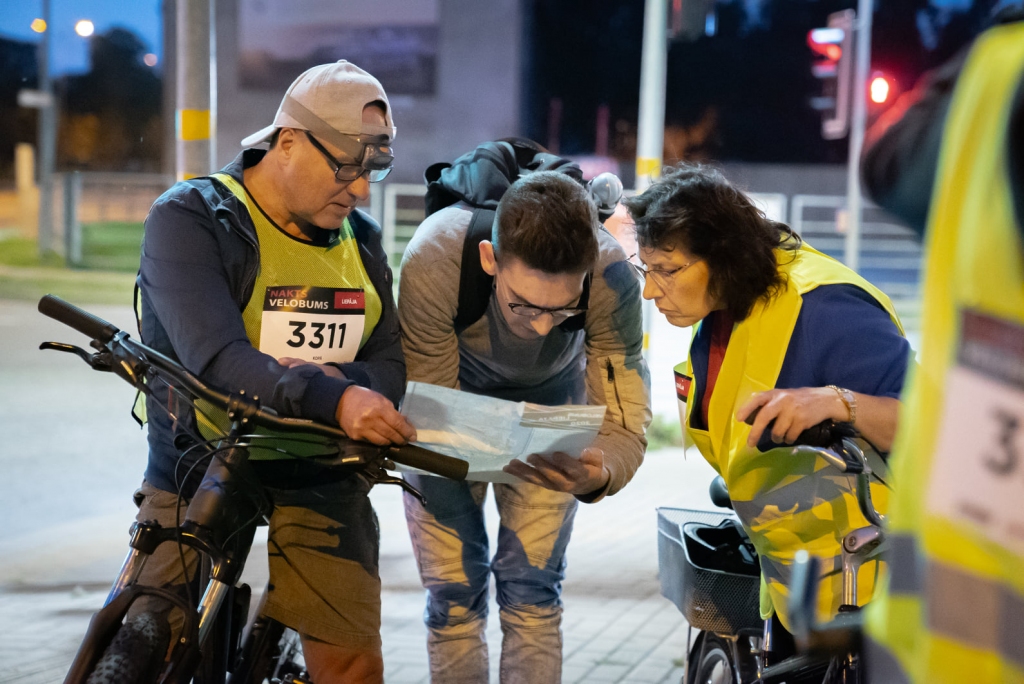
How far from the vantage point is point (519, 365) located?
10.5ft

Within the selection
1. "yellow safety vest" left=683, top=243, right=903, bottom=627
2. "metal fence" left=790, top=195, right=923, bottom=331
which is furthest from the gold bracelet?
"metal fence" left=790, top=195, right=923, bottom=331

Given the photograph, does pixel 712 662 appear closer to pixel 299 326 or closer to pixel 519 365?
pixel 519 365

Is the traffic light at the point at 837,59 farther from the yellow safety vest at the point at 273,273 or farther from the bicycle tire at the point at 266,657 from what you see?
the bicycle tire at the point at 266,657

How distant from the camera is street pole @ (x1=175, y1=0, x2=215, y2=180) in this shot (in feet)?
16.5

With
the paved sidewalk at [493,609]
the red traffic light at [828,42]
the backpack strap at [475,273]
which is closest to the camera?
the backpack strap at [475,273]

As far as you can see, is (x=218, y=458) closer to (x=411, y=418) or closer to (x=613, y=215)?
(x=411, y=418)

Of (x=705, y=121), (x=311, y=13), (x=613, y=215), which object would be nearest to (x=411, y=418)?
(x=613, y=215)

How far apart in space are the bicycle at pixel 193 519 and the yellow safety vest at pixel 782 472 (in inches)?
27.8

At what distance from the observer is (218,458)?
237 cm

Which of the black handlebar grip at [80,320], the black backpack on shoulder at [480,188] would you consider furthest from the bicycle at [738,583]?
the black handlebar grip at [80,320]

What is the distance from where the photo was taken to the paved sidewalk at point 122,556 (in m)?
4.68

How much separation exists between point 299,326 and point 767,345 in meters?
1.13

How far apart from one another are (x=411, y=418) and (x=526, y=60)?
25.1m

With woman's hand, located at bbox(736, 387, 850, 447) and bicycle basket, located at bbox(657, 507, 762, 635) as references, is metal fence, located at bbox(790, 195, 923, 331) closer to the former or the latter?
bicycle basket, located at bbox(657, 507, 762, 635)
